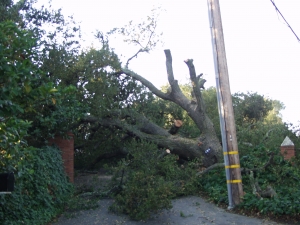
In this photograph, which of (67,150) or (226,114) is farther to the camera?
(67,150)

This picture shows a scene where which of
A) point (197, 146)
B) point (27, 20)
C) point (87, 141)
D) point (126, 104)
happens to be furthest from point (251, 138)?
point (27, 20)

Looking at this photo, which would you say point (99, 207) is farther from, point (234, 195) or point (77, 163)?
point (77, 163)

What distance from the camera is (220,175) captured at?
13055 mm

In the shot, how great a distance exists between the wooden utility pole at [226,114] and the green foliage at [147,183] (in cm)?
159

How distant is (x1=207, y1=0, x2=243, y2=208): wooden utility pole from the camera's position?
1084 centimetres

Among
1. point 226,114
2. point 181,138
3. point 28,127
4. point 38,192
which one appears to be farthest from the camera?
point 181,138

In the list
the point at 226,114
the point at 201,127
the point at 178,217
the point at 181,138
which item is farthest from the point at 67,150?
the point at 201,127

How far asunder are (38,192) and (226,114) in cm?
518

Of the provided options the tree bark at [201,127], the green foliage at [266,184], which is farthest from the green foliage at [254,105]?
the green foliage at [266,184]

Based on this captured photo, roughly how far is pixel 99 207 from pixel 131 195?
1.53m

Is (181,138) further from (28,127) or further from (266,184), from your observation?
(28,127)

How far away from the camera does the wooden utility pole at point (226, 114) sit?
35.6 ft

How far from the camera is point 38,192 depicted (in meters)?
9.78

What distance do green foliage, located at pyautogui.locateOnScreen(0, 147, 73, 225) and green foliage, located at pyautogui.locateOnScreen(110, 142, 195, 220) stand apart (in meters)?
1.55
